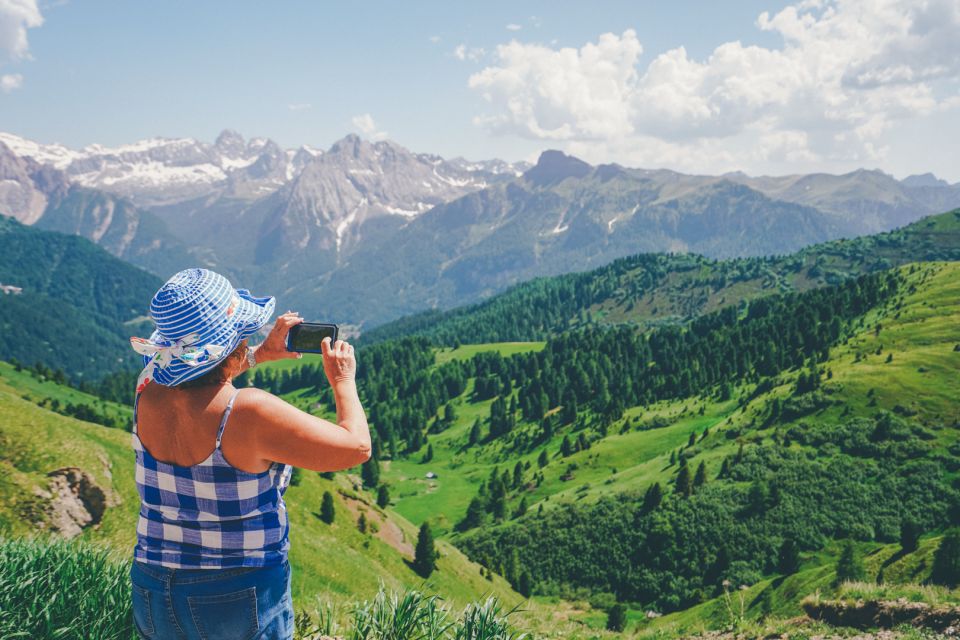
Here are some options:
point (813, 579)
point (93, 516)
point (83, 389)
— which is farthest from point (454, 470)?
point (93, 516)

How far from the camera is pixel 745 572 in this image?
6938 cm

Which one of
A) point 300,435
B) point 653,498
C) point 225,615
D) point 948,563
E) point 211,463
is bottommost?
point 653,498

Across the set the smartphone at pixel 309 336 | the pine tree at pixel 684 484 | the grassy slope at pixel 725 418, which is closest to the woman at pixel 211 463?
the smartphone at pixel 309 336

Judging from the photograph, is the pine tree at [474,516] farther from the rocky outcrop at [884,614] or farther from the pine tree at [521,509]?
the rocky outcrop at [884,614]

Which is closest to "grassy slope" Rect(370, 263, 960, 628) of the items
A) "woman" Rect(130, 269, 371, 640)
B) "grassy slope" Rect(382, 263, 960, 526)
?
"grassy slope" Rect(382, 263, 960, 526)

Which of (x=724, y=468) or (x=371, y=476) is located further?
(x=371, y=476)

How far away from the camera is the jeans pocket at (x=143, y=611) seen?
197 inches

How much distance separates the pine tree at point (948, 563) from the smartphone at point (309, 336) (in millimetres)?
40797

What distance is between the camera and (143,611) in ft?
16.5

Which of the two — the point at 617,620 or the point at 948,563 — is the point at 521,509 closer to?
the point at 617,620

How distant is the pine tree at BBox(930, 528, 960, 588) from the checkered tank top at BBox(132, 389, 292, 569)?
135 feet

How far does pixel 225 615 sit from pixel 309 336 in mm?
2720

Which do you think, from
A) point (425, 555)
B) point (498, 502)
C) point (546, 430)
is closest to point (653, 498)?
point (498, 502)

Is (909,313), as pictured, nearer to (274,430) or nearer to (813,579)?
(813,579)
